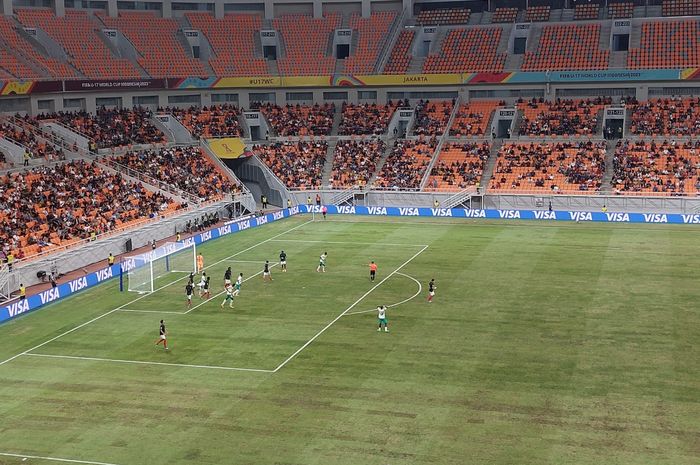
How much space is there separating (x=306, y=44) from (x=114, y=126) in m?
26.9

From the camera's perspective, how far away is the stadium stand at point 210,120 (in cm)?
8456

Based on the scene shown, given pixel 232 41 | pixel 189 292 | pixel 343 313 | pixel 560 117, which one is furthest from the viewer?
pixel 232 41

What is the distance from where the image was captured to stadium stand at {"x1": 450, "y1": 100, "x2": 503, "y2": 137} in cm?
8506

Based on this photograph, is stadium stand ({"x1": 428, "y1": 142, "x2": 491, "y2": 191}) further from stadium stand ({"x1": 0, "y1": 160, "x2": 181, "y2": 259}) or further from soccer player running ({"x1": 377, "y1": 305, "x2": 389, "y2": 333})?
soccer player running ({"x1": 377, "y1": 305, "x2": 389, "y2": 333})

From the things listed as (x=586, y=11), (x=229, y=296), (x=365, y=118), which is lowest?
(x=229, y=296)

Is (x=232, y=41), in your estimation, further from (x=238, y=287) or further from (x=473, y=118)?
(x=238, y=287)

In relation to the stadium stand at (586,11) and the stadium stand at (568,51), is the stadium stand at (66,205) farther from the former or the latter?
the stadium stand at (586,11)

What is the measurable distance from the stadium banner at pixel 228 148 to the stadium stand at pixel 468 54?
22121 mm

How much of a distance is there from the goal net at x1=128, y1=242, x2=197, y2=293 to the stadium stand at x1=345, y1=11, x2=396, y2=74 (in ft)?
132

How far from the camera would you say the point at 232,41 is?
94.5m

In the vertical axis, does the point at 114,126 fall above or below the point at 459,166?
above

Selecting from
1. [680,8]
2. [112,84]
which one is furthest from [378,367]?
[680,8]

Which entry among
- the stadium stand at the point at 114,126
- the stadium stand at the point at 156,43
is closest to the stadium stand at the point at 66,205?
the stadium stand at the point at 114,126

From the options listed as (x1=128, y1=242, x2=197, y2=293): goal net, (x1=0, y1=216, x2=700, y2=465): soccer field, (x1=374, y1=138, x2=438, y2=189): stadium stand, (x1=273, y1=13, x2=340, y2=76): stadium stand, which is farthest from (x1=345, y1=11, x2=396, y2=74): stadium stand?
(x1=0, y1=216, x2=700, y2=465): soccer field
